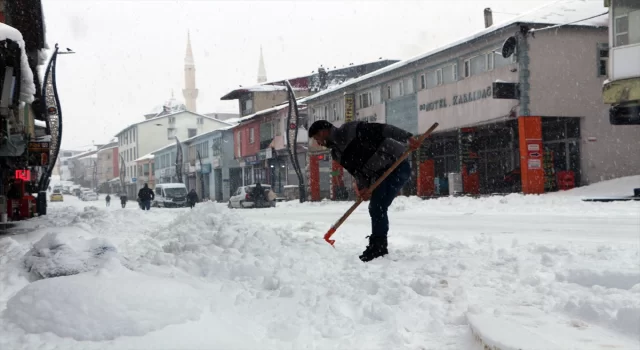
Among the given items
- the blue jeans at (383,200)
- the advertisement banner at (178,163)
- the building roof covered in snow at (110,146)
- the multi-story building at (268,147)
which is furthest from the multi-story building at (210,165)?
the blue jeans at (383,200)

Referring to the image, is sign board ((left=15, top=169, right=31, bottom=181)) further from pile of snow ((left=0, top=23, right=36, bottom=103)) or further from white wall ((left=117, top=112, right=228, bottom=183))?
white wall ((left=117, top=112, right=228, bottom=183))

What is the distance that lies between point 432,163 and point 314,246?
25.8 meters

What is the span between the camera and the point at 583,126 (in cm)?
2348

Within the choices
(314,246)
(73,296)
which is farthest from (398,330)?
(314,246)

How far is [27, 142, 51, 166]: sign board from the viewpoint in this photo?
1834cm

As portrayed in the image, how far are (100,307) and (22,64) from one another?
999cm

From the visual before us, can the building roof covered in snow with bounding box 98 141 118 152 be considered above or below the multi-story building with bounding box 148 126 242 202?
above

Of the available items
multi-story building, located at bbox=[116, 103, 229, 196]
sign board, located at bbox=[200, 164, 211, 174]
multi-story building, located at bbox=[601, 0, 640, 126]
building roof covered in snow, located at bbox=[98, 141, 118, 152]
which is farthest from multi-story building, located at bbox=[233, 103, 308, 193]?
building roof covered in snow, located at bbox=[98, 141, 118, 152]

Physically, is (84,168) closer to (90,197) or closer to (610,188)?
(90,197)

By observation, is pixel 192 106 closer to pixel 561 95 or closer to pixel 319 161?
pixel 319 161

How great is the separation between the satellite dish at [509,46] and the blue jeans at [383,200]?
57.6ft

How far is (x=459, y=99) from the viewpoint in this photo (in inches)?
1021

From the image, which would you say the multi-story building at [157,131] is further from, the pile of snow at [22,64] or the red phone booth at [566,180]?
the pile of snow at [22,64]

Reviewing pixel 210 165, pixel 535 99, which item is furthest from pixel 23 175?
pixel 210 165
